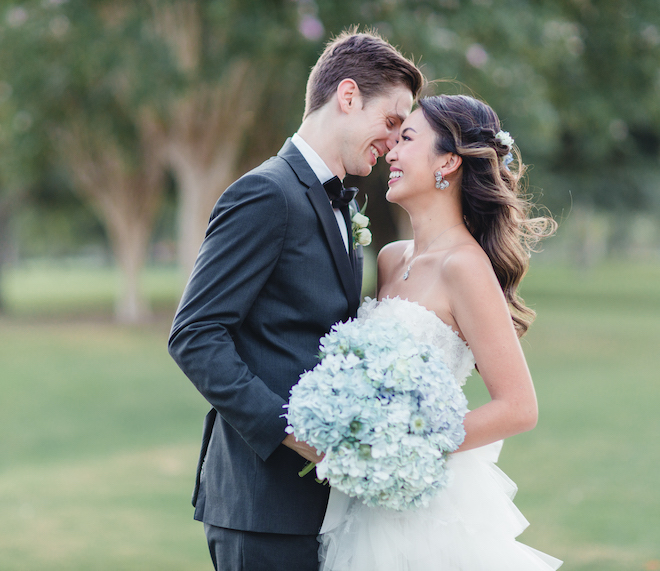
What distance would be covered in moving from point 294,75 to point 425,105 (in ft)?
36.9

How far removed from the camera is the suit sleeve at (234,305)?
89.9 inches

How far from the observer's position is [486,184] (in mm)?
3098

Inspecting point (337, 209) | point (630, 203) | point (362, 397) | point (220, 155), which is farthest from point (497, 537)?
point (630, 203)

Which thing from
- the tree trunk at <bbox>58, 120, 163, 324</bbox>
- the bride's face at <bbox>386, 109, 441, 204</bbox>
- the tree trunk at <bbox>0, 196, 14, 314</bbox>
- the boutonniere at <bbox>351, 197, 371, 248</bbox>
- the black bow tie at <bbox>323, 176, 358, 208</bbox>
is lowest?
the black bow tie at <bbox>323, 176, 358, 208</bbox>

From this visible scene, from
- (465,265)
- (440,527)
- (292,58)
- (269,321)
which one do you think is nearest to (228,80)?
(292,58)

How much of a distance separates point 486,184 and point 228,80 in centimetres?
1311

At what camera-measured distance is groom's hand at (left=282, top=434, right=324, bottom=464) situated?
90.6 inches

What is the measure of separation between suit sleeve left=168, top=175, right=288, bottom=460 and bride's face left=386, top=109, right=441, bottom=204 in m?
0.80

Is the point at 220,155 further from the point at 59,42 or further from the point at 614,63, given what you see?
the point at 614,63

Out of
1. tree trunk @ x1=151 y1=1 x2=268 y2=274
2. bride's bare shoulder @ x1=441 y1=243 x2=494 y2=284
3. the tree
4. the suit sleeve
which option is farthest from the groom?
tree trunk @ x1=151 y1=1 x2=268 y2=274

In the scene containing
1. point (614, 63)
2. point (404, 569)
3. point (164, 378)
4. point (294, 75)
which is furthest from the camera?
point (614, 63)

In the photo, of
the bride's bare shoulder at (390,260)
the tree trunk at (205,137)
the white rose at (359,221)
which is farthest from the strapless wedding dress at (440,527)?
the tree trunk at (205,137)

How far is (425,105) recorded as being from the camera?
3047 millimetres

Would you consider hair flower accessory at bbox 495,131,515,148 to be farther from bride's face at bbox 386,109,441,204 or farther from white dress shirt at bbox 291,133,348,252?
white dress shirt at bbox 291,133,348,252
